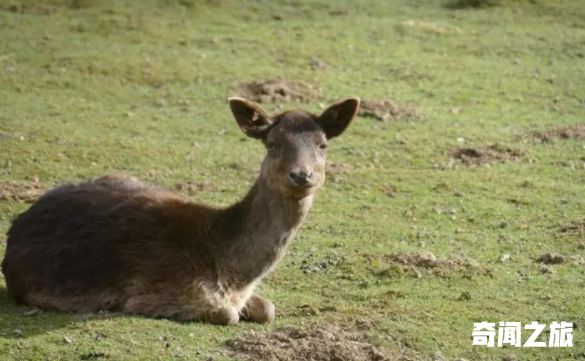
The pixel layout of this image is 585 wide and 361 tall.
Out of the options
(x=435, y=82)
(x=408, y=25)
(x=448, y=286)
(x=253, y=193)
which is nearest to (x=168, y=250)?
(x=253, y=193)

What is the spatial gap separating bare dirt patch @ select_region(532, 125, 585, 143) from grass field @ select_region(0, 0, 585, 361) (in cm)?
6

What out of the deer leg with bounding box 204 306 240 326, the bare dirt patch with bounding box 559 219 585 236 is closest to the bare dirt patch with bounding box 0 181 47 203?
the deer leg with bounding box 204 306 240 326

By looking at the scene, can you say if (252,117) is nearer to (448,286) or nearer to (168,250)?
(168,250)

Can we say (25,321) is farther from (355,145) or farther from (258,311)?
(355,145)

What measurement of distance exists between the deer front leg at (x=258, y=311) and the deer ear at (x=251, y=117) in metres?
1.41

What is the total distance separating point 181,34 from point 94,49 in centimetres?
202

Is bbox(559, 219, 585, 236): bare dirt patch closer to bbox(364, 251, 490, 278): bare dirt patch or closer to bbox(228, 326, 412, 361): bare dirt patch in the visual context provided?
bbox(364, 251, 490, 278): bare dirt patch

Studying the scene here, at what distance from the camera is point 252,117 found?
35.2 feet

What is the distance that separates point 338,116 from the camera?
10.9 m

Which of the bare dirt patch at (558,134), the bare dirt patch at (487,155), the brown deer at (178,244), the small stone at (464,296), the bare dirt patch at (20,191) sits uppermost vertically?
the brown deer at (178,244)

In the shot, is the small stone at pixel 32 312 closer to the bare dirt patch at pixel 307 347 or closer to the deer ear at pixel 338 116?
the bare dirt patch at pixel 307 347

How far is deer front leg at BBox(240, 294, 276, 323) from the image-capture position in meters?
10.5

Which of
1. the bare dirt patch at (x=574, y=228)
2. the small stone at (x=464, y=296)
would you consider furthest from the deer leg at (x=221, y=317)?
the bare dirt patch at (x=574, y=228)

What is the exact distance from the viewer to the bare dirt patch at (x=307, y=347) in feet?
30.9
